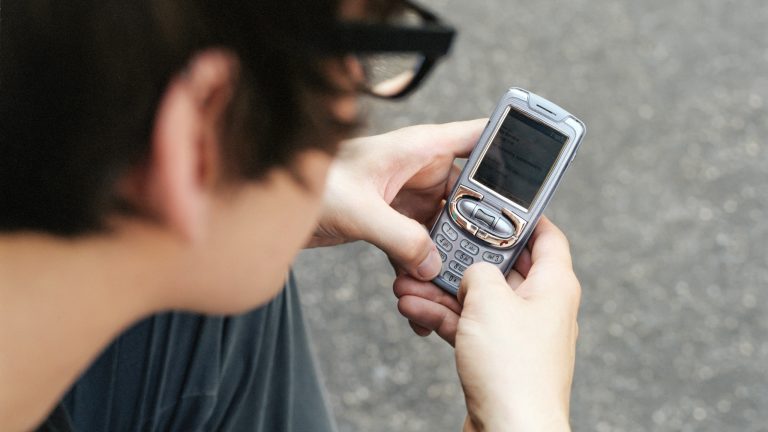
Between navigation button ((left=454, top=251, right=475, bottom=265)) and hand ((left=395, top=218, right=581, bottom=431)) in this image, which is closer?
hand ((left=395, top=218, right=581, bottom=431))

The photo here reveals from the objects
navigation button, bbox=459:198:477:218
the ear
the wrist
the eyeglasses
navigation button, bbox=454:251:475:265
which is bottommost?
the wrist

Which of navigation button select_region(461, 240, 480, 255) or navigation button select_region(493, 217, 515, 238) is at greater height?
navigation button select_region(493, 217, 515, 238)

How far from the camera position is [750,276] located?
1.55 m

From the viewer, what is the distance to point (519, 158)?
2.99ft

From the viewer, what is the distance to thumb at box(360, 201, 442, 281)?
2.84 ft

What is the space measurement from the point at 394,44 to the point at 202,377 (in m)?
0.41

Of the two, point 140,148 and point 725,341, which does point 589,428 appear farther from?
point 140,148

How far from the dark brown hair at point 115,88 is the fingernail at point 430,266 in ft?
1.26

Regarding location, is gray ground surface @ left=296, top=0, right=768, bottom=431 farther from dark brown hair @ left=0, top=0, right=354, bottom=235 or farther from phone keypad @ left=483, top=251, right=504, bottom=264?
dark brown hair @ left=0, top=0, right=354, bottom=235

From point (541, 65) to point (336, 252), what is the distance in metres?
0.59

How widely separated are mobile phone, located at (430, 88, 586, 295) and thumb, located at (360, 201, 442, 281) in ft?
0.10

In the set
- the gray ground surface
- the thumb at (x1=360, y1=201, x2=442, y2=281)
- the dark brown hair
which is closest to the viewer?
the dark brown hair

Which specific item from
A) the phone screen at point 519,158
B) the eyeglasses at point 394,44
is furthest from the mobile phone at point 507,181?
the eyeglasses at point 394,44

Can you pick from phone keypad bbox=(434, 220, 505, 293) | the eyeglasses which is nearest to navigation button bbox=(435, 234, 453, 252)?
phone keypad bbox=(434, 220, 505, 293)
